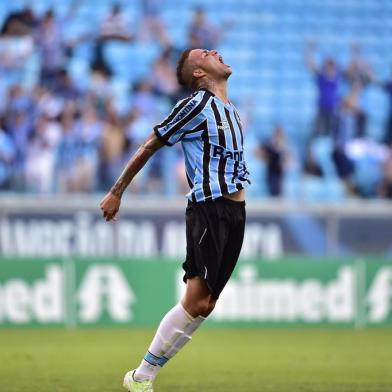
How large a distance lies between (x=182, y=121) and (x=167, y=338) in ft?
4.77

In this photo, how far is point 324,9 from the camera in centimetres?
1945

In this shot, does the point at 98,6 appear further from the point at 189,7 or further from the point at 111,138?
the point at 111,138

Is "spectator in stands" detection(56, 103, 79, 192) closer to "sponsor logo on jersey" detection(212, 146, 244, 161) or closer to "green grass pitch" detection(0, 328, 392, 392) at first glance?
"green grass pitch" detection(0, 328, 392, 392)

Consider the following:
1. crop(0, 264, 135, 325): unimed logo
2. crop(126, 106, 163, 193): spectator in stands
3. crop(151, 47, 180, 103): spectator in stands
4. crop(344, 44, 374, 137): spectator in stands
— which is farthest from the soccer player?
crop(344, 44, 374, 137): spectator in stands

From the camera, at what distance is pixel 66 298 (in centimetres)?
1461

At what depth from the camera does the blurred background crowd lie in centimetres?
1585

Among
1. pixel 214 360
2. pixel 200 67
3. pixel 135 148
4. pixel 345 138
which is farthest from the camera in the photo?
pixel 345 138

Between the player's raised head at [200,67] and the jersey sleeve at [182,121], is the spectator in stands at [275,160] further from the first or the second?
the jersey sleeve at [182,121]

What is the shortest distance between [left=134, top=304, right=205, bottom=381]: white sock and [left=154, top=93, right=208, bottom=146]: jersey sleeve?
115 cm

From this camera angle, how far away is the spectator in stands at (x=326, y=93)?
1750cm

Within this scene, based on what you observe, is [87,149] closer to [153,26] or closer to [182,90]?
[182,90]

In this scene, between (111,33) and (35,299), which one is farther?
(111,33)

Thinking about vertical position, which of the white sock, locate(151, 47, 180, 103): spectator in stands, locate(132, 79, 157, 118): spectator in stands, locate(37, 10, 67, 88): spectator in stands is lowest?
the white sock

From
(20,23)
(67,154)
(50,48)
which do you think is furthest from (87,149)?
(20,23)
